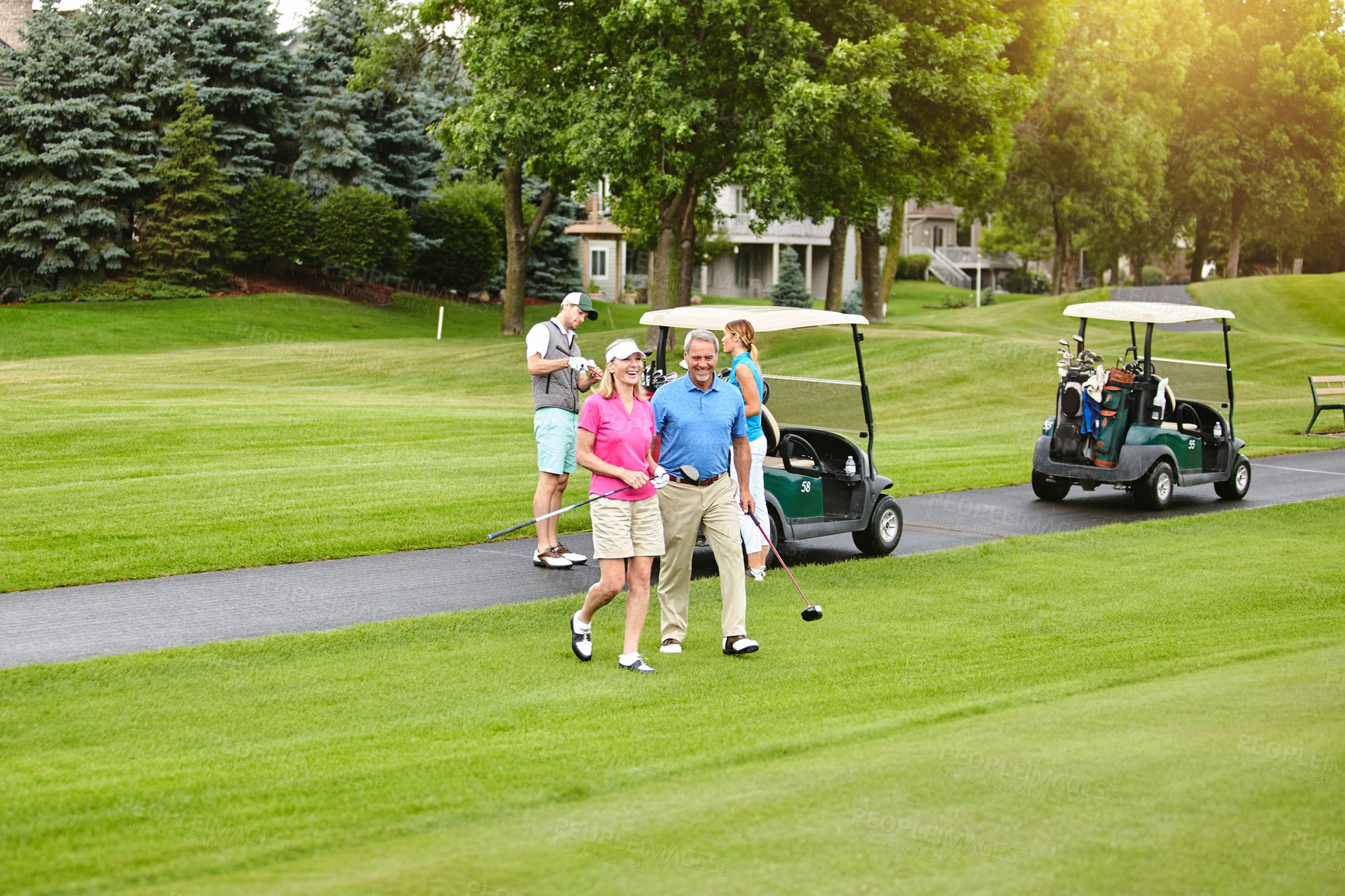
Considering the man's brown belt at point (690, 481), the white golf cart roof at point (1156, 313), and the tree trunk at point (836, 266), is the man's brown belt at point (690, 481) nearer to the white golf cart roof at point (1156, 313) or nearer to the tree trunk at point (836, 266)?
the white golf cart roof at point (1156, 313)

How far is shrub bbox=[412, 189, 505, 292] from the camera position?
171 ft

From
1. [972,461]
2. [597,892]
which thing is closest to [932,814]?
[597,892]

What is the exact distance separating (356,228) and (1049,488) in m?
36.5

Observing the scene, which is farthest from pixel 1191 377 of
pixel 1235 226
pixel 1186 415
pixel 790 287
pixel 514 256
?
pixel 1235 226

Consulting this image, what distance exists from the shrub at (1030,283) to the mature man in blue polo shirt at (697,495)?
7341 cm

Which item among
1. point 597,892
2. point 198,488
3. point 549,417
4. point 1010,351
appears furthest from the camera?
point 1010,351

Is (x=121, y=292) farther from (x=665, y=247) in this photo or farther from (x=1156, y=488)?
(x=1156, y=488)

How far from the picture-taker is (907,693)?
6.73m

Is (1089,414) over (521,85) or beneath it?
beneath

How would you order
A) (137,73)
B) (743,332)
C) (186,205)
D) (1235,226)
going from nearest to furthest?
(743,332)
(186,205)
(137,73)
(1235,226)

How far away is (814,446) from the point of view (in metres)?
10.9

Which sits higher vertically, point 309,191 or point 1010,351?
point 309,191

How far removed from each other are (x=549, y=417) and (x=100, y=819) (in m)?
5.64

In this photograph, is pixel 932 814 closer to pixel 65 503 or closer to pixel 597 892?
pixel 597 892
